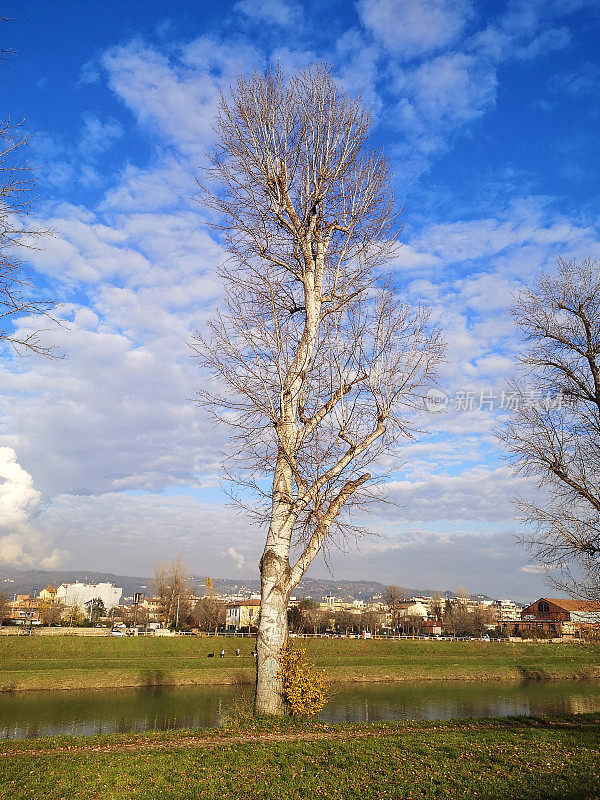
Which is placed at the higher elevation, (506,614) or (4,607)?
(4,607)

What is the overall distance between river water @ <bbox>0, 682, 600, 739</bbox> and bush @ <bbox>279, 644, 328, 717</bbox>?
23.4ft

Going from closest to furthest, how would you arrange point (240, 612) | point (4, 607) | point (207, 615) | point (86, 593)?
point (4, 607) < point (207, 615) < point (240, 612) < point (86, 593)

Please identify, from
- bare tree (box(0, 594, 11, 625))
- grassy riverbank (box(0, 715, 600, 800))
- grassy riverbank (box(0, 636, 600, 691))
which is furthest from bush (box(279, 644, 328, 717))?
bare tree (box(0, 594, 11, 625))

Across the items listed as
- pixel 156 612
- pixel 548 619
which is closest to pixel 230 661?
pixel 156 612

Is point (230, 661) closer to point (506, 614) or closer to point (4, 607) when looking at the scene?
point (4, 607)

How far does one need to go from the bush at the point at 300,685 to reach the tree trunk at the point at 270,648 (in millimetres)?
137

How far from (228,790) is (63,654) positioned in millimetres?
39083

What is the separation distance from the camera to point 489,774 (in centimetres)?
730

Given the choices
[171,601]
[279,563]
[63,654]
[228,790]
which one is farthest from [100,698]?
[171,601]

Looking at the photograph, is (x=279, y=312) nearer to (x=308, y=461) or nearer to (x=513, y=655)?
(x=308, y=461)

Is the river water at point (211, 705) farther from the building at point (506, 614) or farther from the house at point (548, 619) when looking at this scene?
the building at point (506, 614)

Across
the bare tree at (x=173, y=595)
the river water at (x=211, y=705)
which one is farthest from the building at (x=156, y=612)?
the river water at (x=211, y=705)

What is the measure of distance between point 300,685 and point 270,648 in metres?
0.84

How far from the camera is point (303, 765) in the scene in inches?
292
